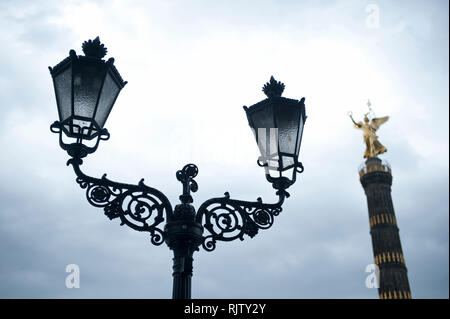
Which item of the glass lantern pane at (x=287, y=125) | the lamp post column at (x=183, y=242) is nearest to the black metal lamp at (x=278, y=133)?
the glass lantern pane at (x=287, y=125)

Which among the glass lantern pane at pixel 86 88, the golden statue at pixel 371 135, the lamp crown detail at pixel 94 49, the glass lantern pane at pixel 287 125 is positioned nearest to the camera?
the glass lantern pane at pixel 86 88

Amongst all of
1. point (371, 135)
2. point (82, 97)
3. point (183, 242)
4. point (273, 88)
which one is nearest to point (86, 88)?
point (82, 97)

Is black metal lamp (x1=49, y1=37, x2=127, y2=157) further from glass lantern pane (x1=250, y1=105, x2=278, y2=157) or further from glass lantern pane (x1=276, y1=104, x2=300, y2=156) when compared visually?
glass lantern pane (x1=276, y1=104, x2=300, y2=156)

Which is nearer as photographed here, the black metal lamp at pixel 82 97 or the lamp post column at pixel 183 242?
the lamp post column at pixel 183 242

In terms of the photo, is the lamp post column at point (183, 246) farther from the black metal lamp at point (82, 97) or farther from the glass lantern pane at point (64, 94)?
the glass lantern pane at point (64, 94)

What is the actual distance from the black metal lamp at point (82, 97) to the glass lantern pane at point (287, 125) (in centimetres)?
130

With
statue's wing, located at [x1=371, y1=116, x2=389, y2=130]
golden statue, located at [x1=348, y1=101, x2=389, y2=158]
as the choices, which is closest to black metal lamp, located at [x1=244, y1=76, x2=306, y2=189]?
golden statue, located at [x1=348, y1=101, x2=389, y2=158]

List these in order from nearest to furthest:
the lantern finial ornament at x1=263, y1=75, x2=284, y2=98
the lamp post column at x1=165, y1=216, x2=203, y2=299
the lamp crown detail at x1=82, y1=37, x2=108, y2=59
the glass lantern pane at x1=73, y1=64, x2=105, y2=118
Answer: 1. the lamp post column at x1=165, y1=216, x2=203, y2=299
2. the glass lantern pane at x1=73, y1=64, x2=105, y2=118
3. the lamp crown detail at x1=82, y1=37, x2=108, y2=59
4. the lantern finial ornament at x1=263, y1=75, x2=284, y2=98

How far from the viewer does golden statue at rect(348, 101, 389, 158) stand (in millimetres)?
30047

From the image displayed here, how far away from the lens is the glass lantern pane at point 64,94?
304cm

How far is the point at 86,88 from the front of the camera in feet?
10.0

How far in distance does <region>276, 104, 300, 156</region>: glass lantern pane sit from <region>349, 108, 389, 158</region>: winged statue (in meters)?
28.0
